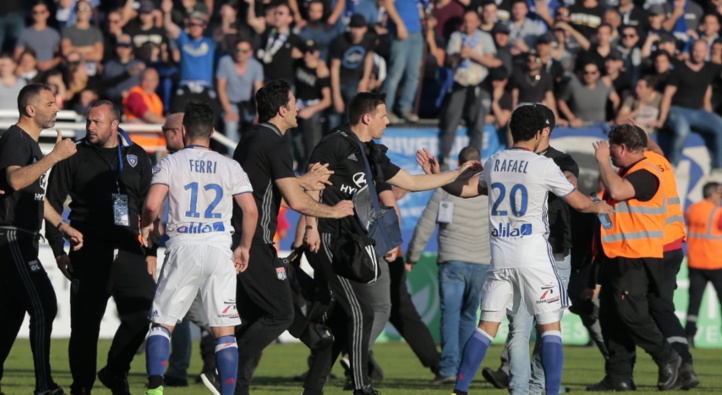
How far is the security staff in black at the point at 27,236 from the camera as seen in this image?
9.91 metres

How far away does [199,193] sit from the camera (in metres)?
8.95

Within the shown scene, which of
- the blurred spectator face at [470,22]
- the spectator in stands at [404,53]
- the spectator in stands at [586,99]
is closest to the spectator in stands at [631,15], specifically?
the spectator in stands at [586,99]

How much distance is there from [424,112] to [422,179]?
11416mm

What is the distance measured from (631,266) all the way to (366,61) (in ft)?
30.1

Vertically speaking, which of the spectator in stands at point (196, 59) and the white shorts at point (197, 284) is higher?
the spectator in stands at point (196, 59)

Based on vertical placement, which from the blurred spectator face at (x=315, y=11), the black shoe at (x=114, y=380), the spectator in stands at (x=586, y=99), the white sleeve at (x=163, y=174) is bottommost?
the black shoe at (x=114, y=380)

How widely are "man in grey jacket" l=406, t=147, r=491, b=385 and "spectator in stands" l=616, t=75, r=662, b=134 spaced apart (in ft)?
26.9

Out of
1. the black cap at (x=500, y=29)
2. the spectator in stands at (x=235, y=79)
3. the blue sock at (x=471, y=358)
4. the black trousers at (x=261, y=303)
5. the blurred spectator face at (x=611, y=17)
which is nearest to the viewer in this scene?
the blue sock at (x=471, y=358)

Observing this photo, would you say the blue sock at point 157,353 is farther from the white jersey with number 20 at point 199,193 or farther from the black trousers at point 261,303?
the black trousers at point 261,303

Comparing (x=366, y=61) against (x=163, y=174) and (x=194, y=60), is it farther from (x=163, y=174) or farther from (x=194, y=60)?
(x=163, y=174)

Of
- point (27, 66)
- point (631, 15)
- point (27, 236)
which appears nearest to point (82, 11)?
point (27, 66)

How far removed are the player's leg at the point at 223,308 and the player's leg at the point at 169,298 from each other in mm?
87

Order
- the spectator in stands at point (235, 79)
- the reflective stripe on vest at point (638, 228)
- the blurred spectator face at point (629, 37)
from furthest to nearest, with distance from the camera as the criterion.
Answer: the blurred spectator face at point (629, 37)
the spectator in stands at point (235, 79)
the reflective stripe on vest at point (638, 228)

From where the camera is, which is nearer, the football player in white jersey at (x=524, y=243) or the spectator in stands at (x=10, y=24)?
the football player in white jersey at (x=524, y=243)
